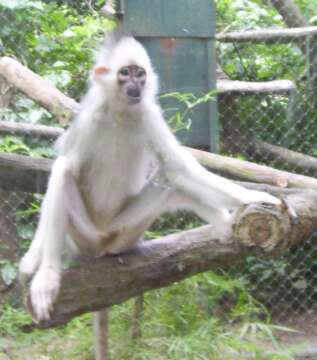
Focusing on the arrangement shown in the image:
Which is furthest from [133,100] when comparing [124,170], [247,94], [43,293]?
[247,94]

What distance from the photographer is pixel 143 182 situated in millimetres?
4219

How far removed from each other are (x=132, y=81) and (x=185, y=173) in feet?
1.94

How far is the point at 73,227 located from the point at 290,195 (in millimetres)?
1266

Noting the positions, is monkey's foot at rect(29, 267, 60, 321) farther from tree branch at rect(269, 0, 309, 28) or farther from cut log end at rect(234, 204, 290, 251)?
tree branch at rect(269, 0, 309, 28)

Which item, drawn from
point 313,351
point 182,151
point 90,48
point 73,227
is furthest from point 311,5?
point 73,227

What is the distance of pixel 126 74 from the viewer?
409 centimetres

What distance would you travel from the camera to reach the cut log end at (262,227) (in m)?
3.54

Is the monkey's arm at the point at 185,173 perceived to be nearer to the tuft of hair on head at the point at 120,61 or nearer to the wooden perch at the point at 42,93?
the tuft of hair on head at the point at 120,61

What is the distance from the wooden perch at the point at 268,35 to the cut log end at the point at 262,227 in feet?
10.8

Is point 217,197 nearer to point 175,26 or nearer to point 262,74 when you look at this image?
point 175,26

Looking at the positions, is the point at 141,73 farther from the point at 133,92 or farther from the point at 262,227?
the point at 262,227

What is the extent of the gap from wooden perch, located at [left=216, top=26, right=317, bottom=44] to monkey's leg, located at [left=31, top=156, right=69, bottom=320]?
3.32 metres

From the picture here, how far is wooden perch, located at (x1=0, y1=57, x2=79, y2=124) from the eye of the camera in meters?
5.09

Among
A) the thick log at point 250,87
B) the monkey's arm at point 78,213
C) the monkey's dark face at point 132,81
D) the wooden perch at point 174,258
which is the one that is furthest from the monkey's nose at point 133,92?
the thick log at point 250,87
